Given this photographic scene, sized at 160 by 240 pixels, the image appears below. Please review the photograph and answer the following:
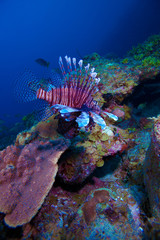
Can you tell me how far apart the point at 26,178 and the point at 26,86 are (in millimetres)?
1868

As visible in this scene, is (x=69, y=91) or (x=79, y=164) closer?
(x=69, y=91)

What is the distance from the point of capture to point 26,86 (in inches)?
115

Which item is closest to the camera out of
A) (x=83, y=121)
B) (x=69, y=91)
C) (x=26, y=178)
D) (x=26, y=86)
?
(x=83, y=121)

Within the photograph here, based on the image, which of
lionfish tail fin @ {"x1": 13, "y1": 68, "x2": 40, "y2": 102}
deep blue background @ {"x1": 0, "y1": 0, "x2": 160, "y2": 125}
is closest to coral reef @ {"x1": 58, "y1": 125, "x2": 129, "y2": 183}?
lionfish tail fin @ {"x1": 13, "y1": 68, "x2": 40, "y2": 102}

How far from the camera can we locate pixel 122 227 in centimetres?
191

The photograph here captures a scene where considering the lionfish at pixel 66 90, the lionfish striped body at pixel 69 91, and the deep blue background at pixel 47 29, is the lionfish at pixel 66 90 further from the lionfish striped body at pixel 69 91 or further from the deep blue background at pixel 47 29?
the deep blue background at pixel 47 29

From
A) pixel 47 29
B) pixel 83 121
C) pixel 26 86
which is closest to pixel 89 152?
pixel 83 121

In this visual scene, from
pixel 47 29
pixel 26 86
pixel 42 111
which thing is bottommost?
pixel 42 111

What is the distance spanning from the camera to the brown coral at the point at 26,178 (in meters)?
1.78

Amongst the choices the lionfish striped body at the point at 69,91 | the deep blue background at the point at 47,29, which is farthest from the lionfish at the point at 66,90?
the deep blue background at the point at 47,29

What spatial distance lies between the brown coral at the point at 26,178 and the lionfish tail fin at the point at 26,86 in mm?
1032

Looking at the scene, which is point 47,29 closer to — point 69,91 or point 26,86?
point 26,86

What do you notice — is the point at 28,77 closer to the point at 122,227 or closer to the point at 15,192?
the point at 15,192

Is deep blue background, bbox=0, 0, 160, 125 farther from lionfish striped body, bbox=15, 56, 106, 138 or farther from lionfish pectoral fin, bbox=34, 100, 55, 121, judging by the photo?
lionfish pectoral fin, bbox=34, 100, 55, 121
